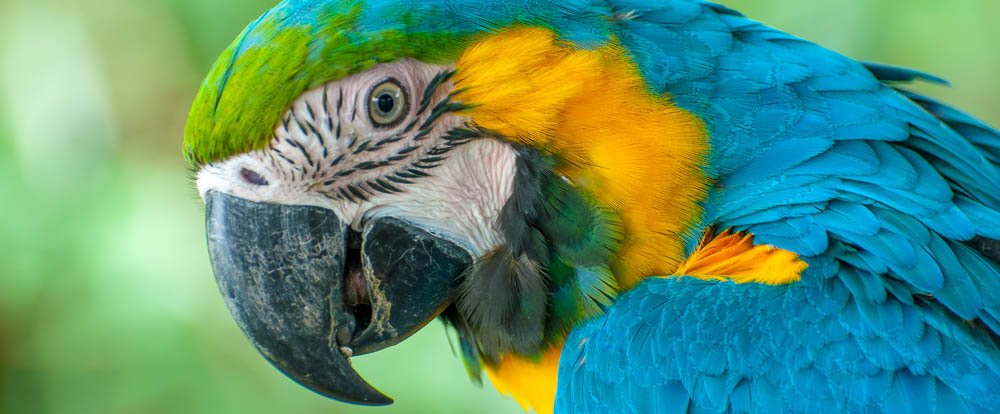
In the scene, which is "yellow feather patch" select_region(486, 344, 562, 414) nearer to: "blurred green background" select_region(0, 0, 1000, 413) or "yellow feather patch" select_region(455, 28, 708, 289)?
"yellow feather patch" select_region(455, 28, 708, 289)

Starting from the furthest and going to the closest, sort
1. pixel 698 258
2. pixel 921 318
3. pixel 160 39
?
pixel 160 39 < pixel 698 258 < pixel 921 318

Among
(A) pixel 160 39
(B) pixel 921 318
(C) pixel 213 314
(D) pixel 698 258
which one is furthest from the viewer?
(A) pixel 160 39

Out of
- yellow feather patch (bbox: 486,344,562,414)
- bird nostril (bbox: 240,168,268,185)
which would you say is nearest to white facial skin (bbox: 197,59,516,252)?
bird nostril (bbox: 240,168,268,185)

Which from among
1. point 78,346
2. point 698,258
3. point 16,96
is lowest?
point 78,346

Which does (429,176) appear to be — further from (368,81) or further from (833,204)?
(833,204)

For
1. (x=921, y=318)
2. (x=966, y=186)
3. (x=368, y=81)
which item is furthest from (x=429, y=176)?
(x=966, y=186)

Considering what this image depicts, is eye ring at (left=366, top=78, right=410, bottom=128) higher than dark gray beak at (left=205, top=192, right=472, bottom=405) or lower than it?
higher

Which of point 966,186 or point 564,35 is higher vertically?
point 564,35
